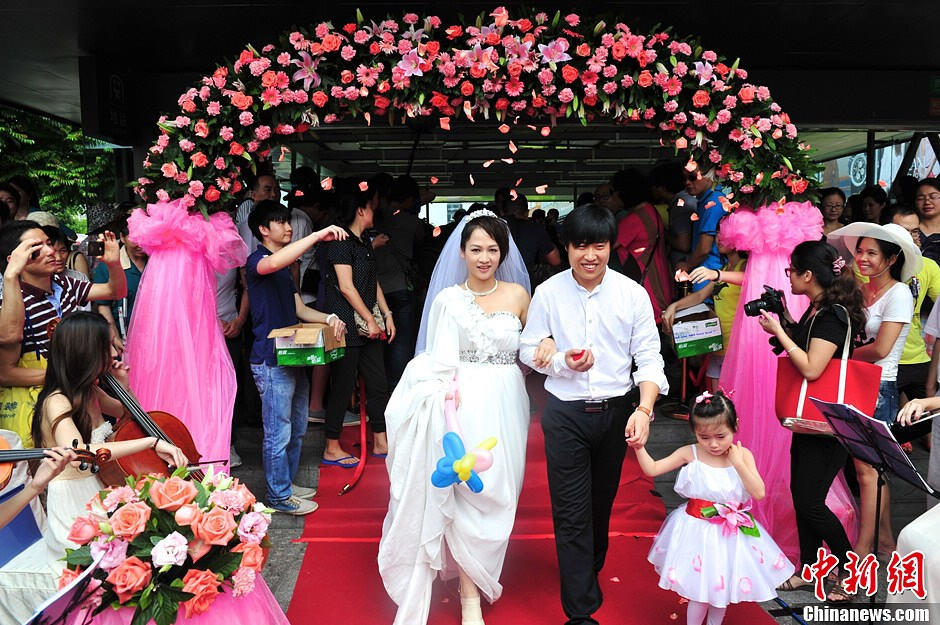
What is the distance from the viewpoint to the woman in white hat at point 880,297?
3729mm

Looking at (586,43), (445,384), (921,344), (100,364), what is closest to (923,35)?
(921,344)

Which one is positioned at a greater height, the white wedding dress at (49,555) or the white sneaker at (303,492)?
the white wedding dress at (49,555)

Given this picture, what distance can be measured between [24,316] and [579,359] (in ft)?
8.32

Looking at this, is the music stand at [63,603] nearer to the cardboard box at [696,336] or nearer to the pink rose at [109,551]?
the pink rose at [109,551]

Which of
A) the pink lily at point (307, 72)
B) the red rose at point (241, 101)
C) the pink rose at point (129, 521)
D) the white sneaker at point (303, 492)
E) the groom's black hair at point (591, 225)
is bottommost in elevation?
the white sneaker at point (303, 492)

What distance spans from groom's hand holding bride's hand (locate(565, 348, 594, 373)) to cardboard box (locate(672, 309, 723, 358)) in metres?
2.04

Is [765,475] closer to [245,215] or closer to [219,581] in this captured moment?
[219,581]

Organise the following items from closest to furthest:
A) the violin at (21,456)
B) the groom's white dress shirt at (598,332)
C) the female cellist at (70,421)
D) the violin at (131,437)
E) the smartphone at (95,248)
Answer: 1. the violin at (21,456)
2. the female cellist at (70,421)
3. the violin at (131,437)
4. the groom's white dress shirt at (598,332)
5. the smartphone at (95,248)

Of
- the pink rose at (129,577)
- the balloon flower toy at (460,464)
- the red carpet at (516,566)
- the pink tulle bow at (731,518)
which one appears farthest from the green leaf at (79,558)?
the pink tulle bow at (731,518)

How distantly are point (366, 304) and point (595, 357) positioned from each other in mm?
2044

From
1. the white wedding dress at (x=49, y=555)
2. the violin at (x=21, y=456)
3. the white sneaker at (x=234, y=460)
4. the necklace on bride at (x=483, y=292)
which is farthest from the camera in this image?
the white sneaker at (x=234, y=460)

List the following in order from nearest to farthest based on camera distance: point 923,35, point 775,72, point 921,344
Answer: point 921,344
point 923,35
point 775,72

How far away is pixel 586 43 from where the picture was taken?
14.7 ft

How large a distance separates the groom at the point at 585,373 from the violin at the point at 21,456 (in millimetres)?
1792
